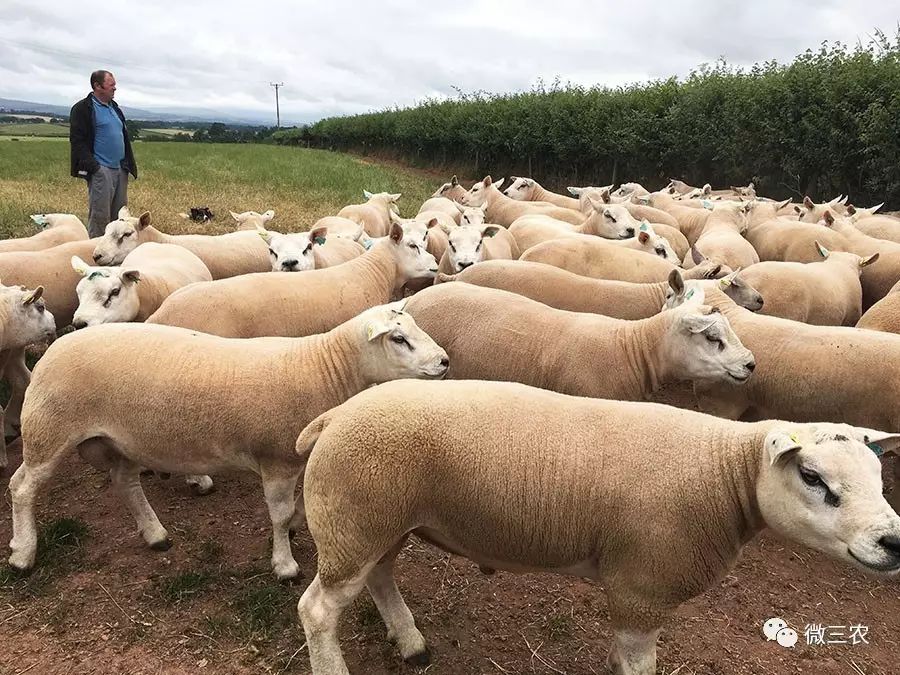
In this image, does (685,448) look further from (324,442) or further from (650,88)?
(650,88)

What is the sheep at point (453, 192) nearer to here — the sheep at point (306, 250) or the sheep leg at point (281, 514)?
the sheep at point (306, 250)

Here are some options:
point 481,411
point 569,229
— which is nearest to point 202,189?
point 569,229

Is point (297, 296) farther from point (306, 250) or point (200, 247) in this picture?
point (200, 247)

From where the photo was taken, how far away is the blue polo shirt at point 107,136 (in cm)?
889

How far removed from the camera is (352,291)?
6285mm

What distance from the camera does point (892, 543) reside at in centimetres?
228

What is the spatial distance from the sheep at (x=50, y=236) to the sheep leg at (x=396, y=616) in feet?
21.5

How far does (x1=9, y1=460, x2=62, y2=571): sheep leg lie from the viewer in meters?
3.85

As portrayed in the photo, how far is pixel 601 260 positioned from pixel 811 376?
10.3 ft

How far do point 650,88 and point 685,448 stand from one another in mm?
22663

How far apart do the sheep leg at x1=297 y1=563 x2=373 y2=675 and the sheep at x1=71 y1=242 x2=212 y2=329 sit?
3.72 m

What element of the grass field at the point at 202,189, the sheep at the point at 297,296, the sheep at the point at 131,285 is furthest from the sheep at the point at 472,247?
the grass field at the point at 202,189

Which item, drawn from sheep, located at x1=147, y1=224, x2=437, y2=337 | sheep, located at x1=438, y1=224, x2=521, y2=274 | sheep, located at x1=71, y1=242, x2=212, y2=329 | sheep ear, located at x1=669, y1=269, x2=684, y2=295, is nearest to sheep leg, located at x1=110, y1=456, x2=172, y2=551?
sheep, located at x1=147, y1=224, x2=437, y2=337

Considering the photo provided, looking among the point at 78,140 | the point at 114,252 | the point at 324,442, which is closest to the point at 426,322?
the point at 324,442
